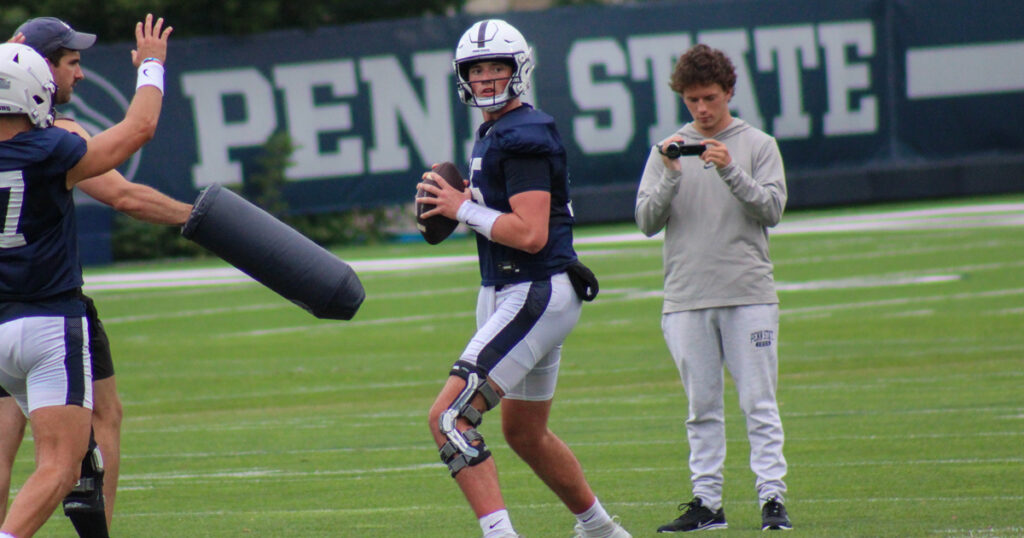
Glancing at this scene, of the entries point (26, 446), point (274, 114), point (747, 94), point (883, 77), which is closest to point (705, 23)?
point (747, 94)

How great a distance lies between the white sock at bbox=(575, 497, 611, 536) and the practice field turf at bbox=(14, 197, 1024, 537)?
622 mm

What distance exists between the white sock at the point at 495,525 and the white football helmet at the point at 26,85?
209 cm

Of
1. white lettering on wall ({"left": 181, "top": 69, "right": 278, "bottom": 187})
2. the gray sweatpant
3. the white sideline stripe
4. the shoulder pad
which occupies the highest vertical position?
the shoulder pad

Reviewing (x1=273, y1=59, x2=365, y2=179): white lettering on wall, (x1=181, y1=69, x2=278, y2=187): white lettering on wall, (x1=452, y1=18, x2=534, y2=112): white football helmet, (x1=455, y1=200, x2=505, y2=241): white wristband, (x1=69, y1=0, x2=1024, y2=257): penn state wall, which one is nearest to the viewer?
(x1=455, y1=200, x2=505, y2=241): white wristband

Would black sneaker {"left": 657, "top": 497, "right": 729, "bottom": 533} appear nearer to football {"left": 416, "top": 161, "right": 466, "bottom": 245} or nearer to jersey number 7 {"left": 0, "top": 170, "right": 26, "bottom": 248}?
football {"left": 416, "top": 161, "right": 466, "bottom": 245}

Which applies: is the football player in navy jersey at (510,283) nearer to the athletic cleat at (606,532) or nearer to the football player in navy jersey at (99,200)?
the athletic cleat at (606,532)

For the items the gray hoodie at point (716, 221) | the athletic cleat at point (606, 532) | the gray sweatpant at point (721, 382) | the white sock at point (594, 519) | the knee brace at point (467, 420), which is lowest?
the athletic cleat at point (606, 532)

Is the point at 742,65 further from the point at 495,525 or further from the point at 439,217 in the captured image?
the point at 495,525

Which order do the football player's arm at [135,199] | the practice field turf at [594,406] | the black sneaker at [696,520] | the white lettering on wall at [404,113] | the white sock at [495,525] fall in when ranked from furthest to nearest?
the white lettering on wall at [404,113], the practice field turf at [594,406], the black sneaker at [696,520], the football player's arm at [135,199], the white sock at [495,525]

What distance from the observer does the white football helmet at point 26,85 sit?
17.3ft

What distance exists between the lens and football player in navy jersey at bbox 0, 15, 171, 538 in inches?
208

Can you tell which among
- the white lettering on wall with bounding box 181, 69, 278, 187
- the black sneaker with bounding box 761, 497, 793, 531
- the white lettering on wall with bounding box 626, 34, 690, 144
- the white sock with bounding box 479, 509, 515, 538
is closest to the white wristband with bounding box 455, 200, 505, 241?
the white sock with bounding box 479, 509, 515, 538

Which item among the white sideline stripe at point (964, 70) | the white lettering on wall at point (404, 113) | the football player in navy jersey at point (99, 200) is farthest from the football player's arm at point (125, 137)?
the white sideline stripe at point (964, 70)

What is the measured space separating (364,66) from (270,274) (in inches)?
890
